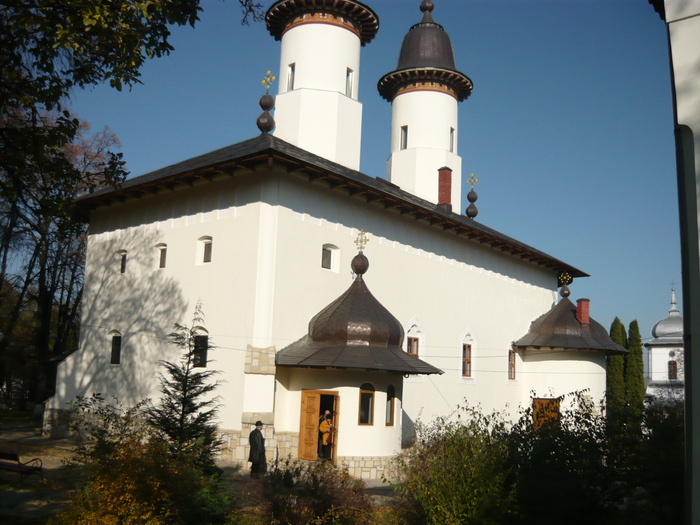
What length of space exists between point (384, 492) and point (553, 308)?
616 inches

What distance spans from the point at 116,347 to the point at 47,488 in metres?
7.71

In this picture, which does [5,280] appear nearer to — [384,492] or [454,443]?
[384,492]

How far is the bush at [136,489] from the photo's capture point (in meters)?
7.23

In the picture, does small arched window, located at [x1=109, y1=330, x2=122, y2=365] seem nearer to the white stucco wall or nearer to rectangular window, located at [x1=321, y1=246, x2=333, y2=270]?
the white stucco wall

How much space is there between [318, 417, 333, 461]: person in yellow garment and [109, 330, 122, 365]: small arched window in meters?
6.49

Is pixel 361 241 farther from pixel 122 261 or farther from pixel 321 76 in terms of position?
pixel 122 261

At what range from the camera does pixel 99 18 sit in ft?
26.6

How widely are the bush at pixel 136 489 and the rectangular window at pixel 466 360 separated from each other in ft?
46.6

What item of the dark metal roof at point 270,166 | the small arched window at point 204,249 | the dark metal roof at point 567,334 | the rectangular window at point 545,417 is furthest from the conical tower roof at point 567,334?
the rectangular window at point 545,417

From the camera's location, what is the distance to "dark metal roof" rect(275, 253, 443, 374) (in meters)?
14.5

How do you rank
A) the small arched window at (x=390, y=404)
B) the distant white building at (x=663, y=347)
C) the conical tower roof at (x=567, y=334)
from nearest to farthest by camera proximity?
1. the small arched window at (x=390, y=404)
2. the conical tower roof at (x=567, y=334)
3. the distant white building at (x=663, y=347)

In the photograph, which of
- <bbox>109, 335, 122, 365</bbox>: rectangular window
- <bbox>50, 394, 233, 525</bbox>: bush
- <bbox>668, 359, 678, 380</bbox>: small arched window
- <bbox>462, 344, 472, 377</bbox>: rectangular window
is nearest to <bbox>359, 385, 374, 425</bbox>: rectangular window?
<bbox>50, 394, 233, 525</bbox>: bush

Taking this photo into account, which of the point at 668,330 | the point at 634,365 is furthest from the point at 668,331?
the point at 634,365

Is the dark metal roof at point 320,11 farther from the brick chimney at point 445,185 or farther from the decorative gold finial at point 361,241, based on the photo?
the decorative gold finial at point 361,241
